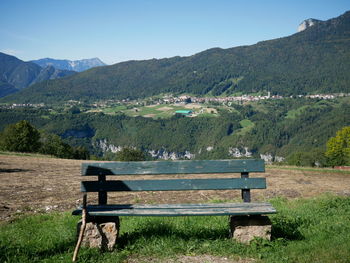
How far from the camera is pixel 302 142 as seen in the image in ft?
604

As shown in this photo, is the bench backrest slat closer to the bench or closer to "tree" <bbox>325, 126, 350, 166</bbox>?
the bench

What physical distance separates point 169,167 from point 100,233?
160cm

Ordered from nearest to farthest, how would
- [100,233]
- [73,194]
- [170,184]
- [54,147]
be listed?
[100,233]
[170,184]
[73,194]
[54,147]

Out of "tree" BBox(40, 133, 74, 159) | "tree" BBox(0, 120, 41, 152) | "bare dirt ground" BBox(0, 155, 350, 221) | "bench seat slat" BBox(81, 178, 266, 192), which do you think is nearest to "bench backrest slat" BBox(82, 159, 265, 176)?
"bench seat slat" BBox(81, 178, 266, 192)

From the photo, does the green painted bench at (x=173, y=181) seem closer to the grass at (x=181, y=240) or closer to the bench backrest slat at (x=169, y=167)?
the bench backrest slat at (x=169, y=167)

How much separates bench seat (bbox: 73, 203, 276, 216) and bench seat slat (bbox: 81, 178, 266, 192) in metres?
0.32

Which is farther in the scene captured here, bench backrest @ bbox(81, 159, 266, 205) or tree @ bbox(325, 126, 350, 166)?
tree @ bbox(325, 126, 350, 166)

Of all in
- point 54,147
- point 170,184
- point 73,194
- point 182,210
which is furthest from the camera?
point 54,147

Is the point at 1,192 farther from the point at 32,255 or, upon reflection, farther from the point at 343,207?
the point at 343,207

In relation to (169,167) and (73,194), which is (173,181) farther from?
(73,194)

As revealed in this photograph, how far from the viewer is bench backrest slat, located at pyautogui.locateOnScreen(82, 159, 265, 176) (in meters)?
5.77

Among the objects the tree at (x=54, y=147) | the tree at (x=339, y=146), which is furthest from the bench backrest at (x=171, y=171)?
the tree at (x=339, y=146)

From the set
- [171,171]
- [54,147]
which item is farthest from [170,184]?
[54,147]

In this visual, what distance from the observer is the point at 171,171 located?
582cm
